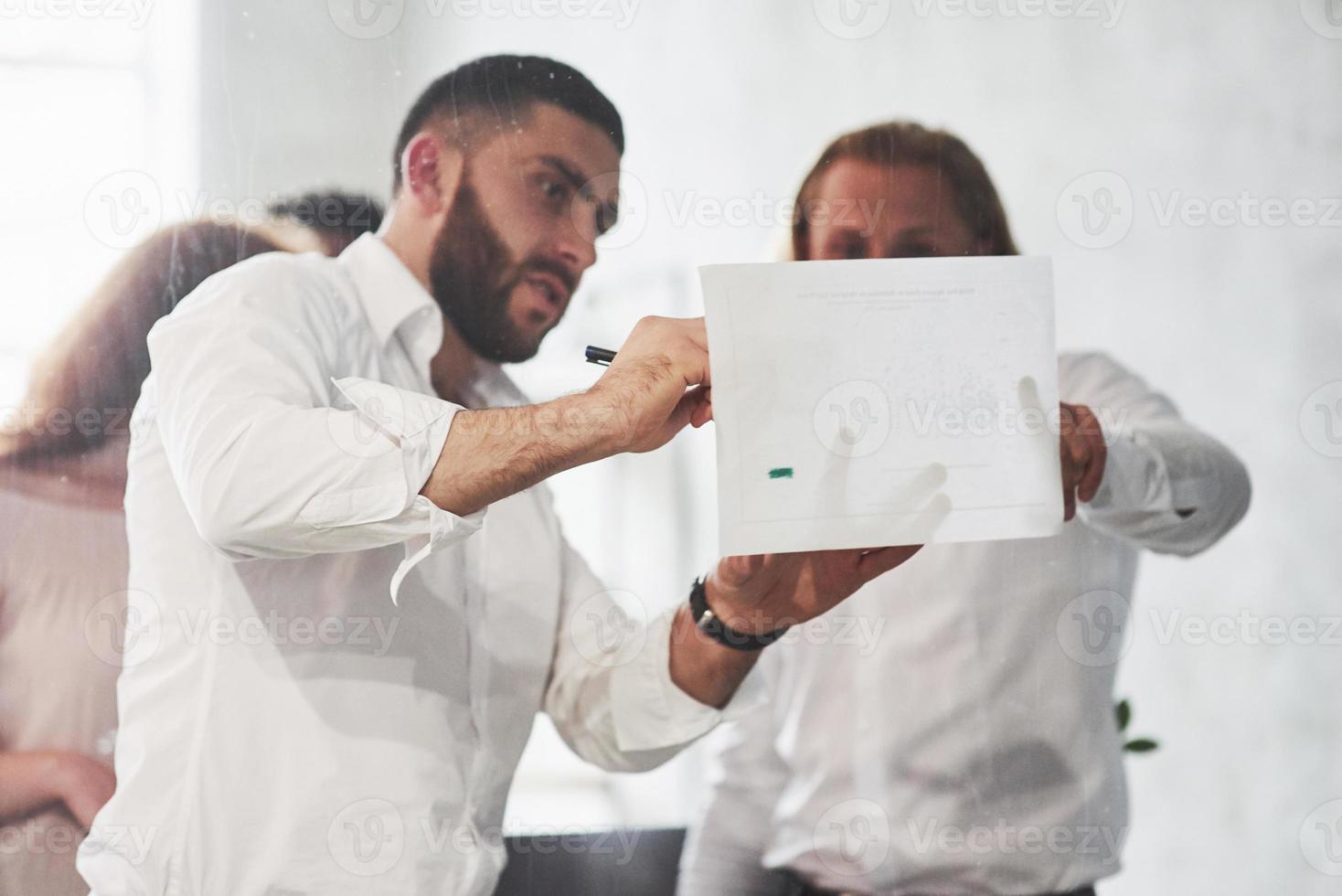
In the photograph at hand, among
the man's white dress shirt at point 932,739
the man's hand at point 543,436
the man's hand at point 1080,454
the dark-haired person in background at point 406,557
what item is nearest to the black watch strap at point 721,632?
the dark-haired person in background at point 406,557

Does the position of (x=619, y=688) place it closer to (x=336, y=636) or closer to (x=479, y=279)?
(x=336, y=636)

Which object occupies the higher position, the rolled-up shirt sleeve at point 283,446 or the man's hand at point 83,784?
the rolled-up shirt sleeve at point 283,446

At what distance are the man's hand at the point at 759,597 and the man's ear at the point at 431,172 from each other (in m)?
0.57

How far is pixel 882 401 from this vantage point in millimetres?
1228

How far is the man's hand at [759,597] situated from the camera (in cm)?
132

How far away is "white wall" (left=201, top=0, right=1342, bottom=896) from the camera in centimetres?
139

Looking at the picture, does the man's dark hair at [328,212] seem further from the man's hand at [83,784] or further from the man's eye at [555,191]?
the man's hand at [83,784]

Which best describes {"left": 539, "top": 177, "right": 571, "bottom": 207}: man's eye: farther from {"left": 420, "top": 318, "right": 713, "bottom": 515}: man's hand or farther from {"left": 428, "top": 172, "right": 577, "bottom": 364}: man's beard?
{"left": 420, "top": 318, "right": 713, "bottom": 515}: man's hand

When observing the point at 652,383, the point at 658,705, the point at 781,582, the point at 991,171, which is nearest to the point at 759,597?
the point at 781,582

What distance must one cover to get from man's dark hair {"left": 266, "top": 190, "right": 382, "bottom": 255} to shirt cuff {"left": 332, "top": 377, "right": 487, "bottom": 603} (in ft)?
→ 1.00

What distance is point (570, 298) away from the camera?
142cm

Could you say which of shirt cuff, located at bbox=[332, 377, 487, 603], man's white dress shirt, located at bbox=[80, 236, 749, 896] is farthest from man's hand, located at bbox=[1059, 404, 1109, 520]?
shirt cuff, located at bbox=[332, 377, 487, 603]

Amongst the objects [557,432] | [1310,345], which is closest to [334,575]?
[557,432]

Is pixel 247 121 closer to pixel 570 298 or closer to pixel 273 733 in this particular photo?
pixel 570 298
